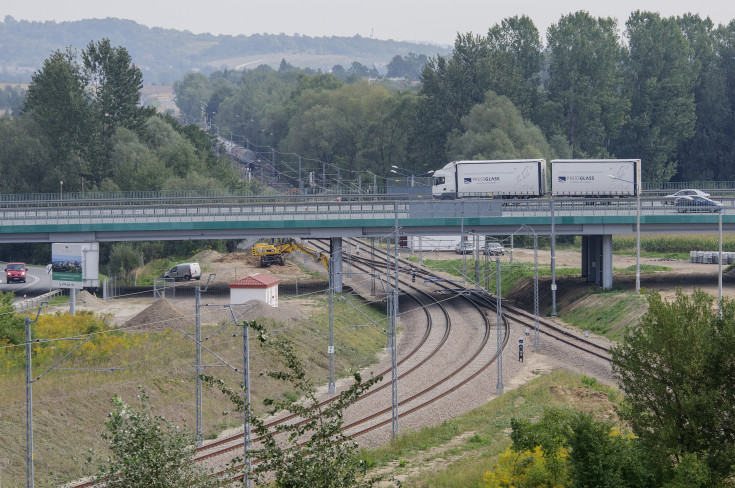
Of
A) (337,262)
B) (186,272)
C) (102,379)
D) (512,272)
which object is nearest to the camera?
(102,379)

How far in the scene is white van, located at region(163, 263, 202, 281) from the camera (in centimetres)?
7206

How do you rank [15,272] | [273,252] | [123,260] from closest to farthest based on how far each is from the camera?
[15,272] → [123,260] → [273,252]

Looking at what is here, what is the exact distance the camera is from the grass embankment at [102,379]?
30938 mm

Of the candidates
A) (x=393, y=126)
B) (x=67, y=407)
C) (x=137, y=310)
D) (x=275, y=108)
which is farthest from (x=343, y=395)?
(x=275, y=108)

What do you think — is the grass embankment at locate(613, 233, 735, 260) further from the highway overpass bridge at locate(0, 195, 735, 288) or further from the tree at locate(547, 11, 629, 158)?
the tree at locate(547, 11, 629, 158)

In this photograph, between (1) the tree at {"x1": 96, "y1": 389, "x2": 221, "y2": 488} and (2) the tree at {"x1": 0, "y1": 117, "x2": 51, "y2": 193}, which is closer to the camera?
(1) the tree at {"x1": 96, "y1": 389, "x2": 221, "y2": 488}

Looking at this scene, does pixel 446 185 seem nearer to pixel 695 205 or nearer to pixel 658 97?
pixel 695 205

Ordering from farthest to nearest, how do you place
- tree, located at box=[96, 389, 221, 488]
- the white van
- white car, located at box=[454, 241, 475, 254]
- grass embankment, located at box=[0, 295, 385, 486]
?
white car, located at box=[454, 241, 475, 254] < the white van < grass embankment, located at box=[0, 295, 385, 486] < tree, located at box=[96, 389, 221, 488]

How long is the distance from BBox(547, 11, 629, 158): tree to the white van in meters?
56.2

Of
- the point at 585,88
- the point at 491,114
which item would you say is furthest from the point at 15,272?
the point at 585,88

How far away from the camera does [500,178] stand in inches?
3009

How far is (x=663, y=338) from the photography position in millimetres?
24250

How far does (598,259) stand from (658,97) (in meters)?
54.5

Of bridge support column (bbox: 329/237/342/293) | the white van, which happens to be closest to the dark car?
bridge support column (bbox: 329/237/342/293)
